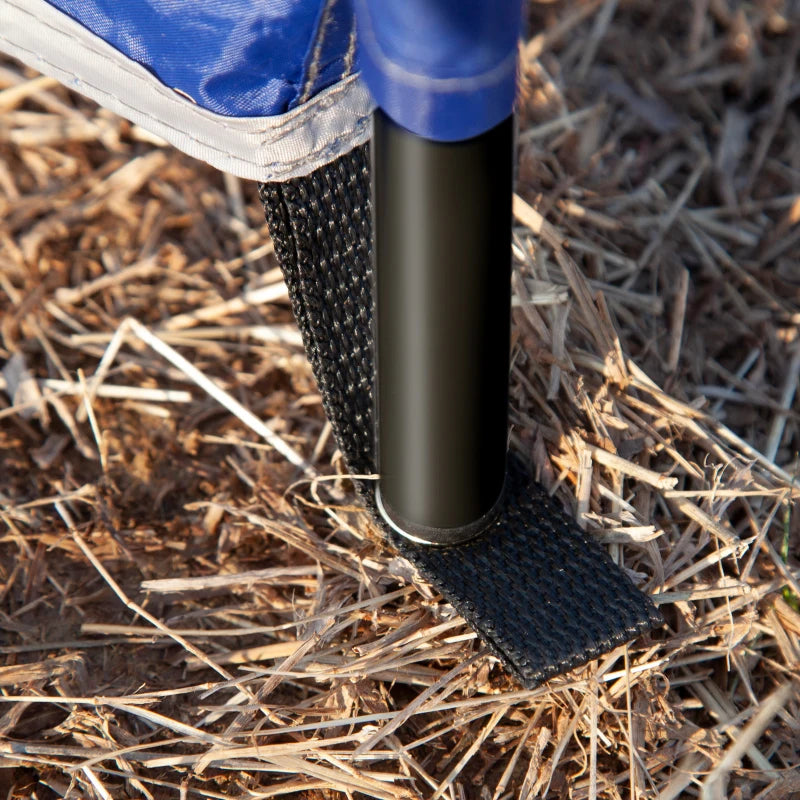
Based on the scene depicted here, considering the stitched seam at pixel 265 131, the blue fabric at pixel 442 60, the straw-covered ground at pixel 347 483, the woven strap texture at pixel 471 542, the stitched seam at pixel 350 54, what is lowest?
the straw-covered ground at pixel 347 483

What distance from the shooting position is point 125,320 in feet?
6.08

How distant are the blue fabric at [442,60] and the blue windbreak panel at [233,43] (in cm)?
22

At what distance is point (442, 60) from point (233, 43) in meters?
0.40

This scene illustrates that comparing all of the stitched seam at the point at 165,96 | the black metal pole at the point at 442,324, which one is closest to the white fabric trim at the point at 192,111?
the stitched seam at the point at 165,96

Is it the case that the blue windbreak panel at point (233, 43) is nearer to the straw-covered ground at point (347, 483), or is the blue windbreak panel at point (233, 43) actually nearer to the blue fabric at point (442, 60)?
the blue fabric at point (442, 60)

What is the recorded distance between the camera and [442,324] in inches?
45.3

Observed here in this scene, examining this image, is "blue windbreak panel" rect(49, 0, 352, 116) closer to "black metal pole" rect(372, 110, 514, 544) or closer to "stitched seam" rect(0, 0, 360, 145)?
"stitched seam" rect(0, 0, 360, 145)

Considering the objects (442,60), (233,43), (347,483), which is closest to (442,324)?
(442,60)

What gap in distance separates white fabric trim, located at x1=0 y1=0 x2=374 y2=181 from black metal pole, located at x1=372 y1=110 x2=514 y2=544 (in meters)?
0.21

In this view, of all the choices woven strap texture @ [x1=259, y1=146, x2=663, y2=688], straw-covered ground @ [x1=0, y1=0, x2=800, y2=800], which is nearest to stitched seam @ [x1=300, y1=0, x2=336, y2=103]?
woven strap texture @ [x1=259, y1=146, x2=663, y2=688]

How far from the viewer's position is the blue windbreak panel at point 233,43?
1212mm

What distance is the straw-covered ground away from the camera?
1.36m

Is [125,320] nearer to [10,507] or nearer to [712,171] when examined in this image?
[10,507]

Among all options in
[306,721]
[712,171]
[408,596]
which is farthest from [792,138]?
[306,721]
